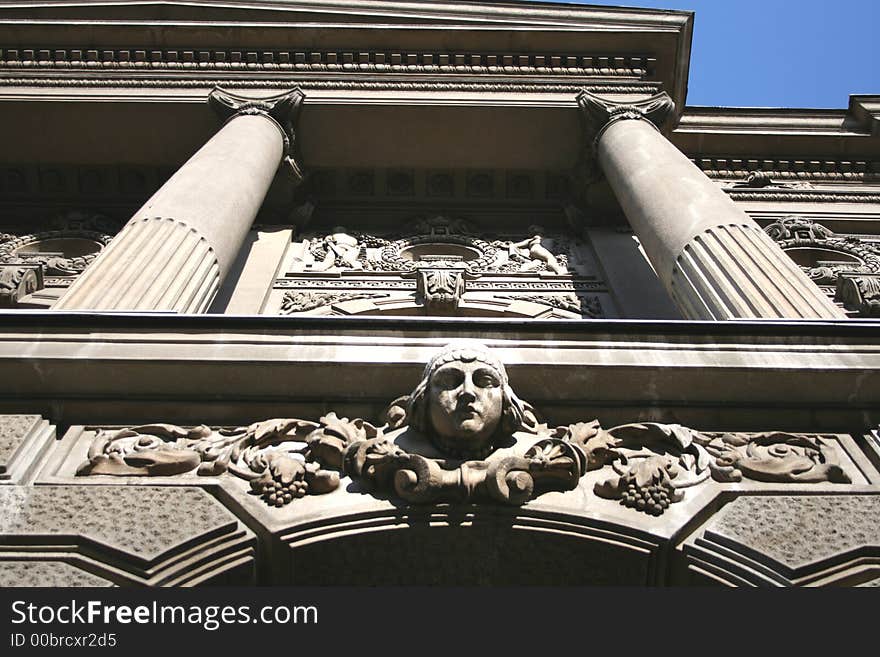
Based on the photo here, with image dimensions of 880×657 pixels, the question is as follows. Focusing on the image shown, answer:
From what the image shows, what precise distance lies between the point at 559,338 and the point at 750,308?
2.42m

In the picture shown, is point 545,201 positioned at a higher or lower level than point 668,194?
higher

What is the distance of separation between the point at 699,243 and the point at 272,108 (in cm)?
782

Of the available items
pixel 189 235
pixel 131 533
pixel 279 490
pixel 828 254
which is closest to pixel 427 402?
pixel 279 490

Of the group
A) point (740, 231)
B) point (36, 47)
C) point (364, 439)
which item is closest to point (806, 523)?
point (364, 439)

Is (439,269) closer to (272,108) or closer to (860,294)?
(272,108)

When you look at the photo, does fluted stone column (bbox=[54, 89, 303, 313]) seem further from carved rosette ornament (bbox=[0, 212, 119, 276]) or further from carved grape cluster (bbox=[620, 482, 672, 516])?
carved grape cluster (bbox=[620, 482, 672, 516])

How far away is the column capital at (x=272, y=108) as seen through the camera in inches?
508

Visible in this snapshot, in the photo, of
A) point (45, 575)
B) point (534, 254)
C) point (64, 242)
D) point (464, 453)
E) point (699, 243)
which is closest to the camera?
point (45, 575)

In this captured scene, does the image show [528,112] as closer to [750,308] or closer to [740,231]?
[740,231]

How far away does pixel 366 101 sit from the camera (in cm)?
1393

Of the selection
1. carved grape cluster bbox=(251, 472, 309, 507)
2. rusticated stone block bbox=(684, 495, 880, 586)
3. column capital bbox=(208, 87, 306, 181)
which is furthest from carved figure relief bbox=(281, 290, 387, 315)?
rusticated stone block bbox=(684, 495, 880, 586)

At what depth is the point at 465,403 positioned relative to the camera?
4.85 meters

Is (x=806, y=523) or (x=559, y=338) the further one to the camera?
(x=559, y=338)

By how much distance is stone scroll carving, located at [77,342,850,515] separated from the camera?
15.6ft
